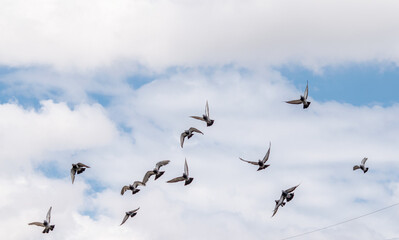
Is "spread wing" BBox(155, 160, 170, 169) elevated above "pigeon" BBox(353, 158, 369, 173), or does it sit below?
above

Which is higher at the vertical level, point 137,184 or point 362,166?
point 362,166

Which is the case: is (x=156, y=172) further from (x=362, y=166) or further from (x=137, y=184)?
(x=362, y=166)

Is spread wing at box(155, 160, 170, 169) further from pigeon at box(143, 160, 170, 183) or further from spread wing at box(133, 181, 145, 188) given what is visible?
spread wing at box(133, 181, 145, 188)

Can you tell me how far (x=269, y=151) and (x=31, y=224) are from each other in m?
28.4

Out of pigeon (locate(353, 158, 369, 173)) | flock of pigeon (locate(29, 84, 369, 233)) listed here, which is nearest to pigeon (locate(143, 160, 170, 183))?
flock of pigeon (locate(29, 84, 369, 233))

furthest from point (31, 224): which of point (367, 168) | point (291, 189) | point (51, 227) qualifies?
point (367, 168)

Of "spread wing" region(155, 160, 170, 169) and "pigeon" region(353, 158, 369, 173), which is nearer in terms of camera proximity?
"spread wing" region(155, 160, 170, 169)

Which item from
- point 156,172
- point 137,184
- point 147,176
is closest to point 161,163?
point 156,172

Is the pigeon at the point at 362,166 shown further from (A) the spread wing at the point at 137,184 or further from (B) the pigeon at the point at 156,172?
(A) the spread wing at the point at 137,184

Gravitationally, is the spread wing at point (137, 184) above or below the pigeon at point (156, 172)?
below

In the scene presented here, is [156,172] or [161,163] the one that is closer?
[156,172]

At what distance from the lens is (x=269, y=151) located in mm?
75125

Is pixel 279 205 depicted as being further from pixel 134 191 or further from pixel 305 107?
pixel 134 191

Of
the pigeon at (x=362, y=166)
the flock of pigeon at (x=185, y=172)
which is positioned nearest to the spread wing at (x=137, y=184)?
the flock of pigeon at (x=185, y=172)
